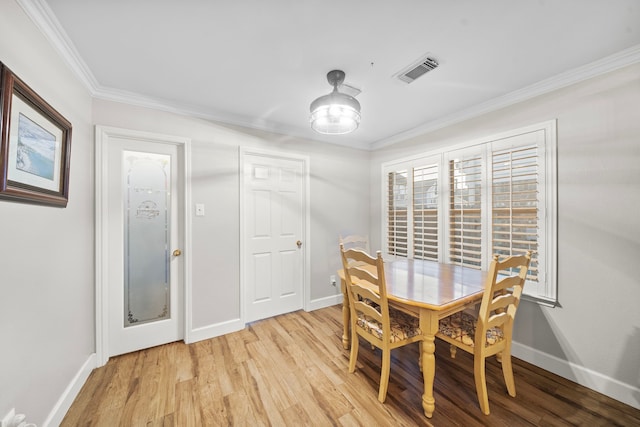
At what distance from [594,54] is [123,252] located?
13.3ft

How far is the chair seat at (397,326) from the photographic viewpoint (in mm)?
1721

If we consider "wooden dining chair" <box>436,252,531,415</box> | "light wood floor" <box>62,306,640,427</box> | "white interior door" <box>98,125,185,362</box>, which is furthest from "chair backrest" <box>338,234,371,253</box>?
"white interior door" <box>98,125,185,362</box>

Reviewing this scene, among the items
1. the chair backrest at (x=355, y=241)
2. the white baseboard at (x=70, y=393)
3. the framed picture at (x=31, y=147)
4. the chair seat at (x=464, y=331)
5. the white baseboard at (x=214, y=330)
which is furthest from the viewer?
the chair backrest at (x=355, y=241)

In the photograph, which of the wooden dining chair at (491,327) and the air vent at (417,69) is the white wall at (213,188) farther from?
the wooden dining chair at (491,327)

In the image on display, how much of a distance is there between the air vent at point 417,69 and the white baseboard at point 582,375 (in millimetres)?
2490

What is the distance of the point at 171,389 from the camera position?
1.78m

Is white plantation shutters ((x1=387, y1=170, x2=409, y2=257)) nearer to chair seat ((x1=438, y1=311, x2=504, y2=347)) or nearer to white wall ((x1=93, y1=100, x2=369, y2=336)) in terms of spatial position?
white wall ((x1=93, y1=100, x2=369, y2=336))

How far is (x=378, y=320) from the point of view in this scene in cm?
172

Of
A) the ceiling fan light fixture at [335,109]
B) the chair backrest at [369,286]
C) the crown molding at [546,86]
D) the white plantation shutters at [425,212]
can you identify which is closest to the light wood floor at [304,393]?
the chair backrest at [369,286]

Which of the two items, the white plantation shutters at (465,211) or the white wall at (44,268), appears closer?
the white wall at (44,268)

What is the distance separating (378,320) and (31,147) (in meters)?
2.30

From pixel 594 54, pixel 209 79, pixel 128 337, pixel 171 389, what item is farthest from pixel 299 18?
pixel 128 337

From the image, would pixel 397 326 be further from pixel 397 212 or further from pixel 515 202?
pixel 397 212

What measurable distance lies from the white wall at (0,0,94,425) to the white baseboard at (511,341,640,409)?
3383 mm
